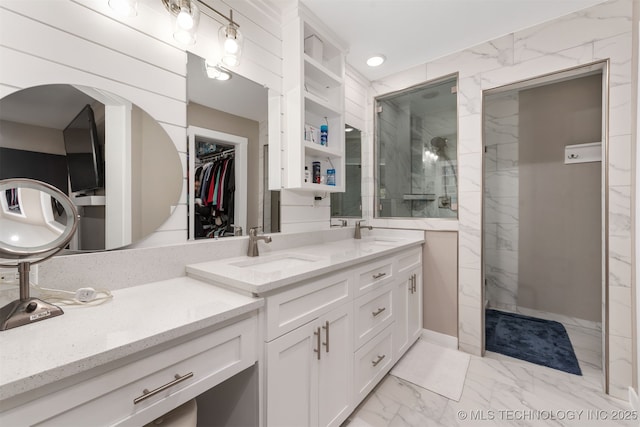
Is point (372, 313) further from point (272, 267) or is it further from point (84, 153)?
point (84, 153)

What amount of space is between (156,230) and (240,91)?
91cm

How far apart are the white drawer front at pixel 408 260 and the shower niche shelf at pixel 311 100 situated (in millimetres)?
698

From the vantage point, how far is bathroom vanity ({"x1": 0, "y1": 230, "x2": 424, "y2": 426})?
0.61 metres

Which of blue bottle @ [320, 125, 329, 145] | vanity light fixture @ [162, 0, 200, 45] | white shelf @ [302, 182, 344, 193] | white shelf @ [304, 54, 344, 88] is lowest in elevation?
white shelf @ [302, 182, 344, 193]

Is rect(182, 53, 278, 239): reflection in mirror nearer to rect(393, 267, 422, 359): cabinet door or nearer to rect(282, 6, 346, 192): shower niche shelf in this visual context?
rect(282, 6, 346, 192): shower niche shelf

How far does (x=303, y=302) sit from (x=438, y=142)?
2017 mm

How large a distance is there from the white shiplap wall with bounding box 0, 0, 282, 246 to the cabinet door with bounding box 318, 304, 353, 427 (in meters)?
0.86

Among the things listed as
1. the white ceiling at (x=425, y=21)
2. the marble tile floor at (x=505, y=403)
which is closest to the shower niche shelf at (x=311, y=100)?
the white ceiling at (x=425, y=21)

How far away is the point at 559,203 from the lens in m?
2.78

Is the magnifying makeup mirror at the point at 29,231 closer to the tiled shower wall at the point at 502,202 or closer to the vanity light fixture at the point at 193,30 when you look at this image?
the vanity light fixture at the point at 193,30

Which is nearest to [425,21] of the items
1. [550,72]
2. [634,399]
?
[550,72]

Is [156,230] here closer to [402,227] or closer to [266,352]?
[266,352]

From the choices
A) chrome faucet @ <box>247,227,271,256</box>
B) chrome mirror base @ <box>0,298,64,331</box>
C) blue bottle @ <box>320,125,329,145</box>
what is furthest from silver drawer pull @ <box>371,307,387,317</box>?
chrome mirror base @ <box>0,298,64,331</box>

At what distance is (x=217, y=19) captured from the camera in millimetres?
1484
